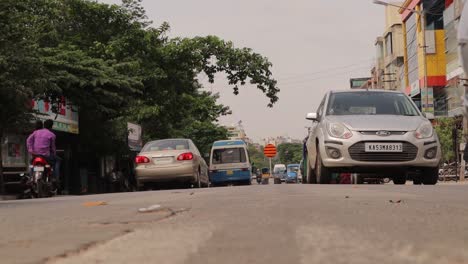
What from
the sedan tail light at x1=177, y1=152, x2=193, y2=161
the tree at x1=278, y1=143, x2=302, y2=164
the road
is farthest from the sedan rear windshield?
the tree at x1=278, y1=143, x2=302, y2=164

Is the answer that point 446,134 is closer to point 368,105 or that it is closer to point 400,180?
point 400,180

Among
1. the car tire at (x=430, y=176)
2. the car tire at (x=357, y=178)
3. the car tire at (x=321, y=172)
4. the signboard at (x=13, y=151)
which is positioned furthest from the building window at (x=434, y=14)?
the car tire at (x=321, y=172)

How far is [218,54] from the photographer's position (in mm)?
27375

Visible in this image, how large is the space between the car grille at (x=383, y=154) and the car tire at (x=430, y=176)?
2.47ft

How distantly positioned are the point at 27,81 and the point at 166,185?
5.34m

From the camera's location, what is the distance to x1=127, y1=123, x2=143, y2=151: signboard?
86.4 feet

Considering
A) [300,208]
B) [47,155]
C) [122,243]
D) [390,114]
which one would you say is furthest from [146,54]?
[122,243]

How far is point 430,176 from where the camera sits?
11.4 metres

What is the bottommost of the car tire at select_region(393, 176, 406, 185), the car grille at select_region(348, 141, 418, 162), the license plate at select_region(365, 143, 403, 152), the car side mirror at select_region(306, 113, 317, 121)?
the car tire at select_region(393, 176, 406, 185)

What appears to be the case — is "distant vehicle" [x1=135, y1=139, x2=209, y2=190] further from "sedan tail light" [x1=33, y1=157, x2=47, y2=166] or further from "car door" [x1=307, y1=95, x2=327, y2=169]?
"car door" [x1=307, y1=95, x2=327, y2=169]

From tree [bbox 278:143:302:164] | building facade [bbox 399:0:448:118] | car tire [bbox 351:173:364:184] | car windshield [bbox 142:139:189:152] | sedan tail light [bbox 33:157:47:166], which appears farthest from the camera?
tree [bbox 278:143:302:164]

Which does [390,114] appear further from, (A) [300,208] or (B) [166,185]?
(B) [166,185]

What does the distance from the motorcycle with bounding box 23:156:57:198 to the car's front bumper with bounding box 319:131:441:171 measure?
20.7 feet

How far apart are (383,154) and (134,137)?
17.8 m
